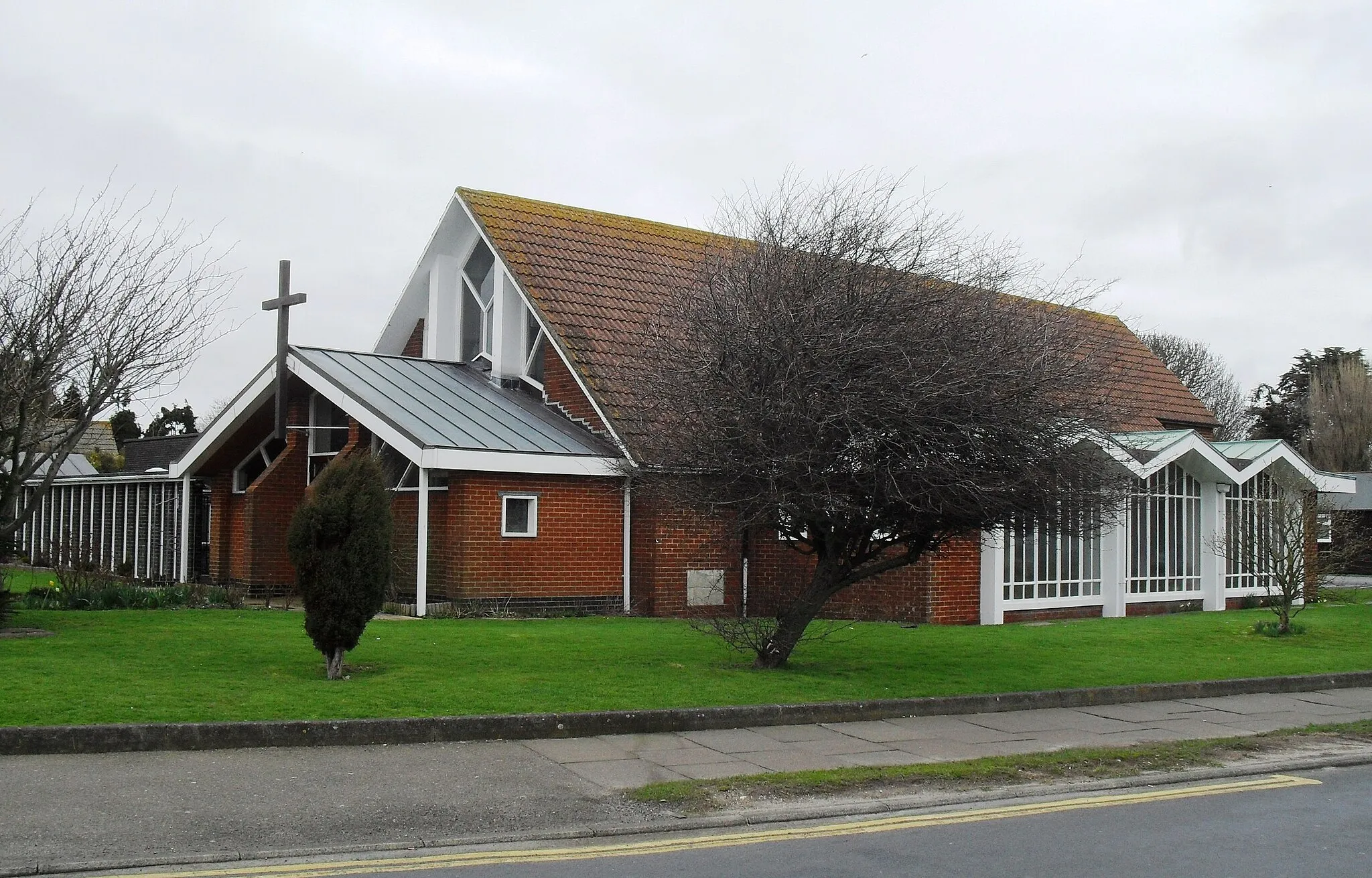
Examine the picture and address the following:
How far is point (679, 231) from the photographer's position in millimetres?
26344

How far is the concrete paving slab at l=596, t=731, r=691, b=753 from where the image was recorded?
9703 millimetres

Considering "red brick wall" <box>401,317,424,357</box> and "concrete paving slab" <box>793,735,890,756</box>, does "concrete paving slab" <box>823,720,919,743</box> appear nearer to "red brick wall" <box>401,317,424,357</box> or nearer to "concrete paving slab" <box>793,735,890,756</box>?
"concrete paving slab" <box>793,735,890,756</box>

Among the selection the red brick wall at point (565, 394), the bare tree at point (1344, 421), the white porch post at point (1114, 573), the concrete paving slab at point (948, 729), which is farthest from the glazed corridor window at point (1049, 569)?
the bare tree at point (1344, 421)

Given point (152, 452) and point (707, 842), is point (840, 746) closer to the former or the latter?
point (707, 842)

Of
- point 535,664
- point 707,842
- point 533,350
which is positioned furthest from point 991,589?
point 707,842

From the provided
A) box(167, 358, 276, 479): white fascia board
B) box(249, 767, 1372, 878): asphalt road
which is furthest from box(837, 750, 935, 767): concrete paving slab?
box(167, 358, 276, 479): white fascia board

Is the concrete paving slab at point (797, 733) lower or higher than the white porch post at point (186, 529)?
lower

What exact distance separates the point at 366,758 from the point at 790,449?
452cm

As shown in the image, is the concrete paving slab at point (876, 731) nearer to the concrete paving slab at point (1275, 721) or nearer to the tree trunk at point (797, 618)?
the tree trunk at point (797, 618)

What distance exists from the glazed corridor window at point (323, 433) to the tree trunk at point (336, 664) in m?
10.8

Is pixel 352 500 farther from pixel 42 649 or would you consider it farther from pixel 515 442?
pixel 515 442

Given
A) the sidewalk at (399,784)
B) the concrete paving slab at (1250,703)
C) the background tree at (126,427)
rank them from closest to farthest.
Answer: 1. the sidewalk at (399,784)
2. the concrete paving slab at (1250,703)
3. the background tree at (126,427)

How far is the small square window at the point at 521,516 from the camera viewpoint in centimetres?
1886

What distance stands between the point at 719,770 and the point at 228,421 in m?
15.7
